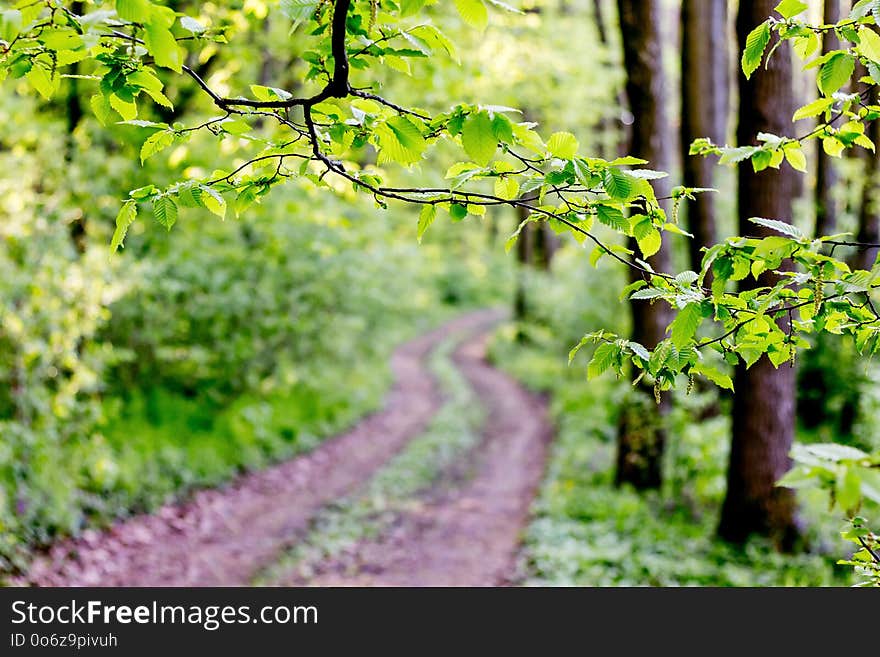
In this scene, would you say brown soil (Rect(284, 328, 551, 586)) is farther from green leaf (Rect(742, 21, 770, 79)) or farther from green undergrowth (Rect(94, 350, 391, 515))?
green leaf (Rect(742, 21, 770, 79))

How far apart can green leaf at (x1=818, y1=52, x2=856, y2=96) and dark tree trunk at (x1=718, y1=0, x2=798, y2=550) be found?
3.74 meters

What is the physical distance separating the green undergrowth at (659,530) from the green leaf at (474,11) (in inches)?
226

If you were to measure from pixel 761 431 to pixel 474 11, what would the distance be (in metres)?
6.03

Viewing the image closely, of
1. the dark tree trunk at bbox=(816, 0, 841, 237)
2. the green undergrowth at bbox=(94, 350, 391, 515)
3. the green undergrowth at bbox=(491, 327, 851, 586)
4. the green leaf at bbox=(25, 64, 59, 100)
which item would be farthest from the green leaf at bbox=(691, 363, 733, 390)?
→ the dark tree trunk at bbox=(816, 0, 841, 237)

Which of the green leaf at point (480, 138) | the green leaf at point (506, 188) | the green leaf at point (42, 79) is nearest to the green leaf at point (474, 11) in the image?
the green leaf at point (480, 138)

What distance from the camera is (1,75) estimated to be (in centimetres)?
236

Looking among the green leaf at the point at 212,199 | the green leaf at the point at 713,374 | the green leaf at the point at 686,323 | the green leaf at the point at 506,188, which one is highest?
→ the green leaf at the point at 506,188

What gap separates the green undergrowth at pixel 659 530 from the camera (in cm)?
653

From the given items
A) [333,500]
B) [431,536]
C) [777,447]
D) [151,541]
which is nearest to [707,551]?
[777,447]

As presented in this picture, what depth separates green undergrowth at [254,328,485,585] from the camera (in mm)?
7574

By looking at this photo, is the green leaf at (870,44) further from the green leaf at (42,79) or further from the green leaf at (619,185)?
the green leaf at (42,79)

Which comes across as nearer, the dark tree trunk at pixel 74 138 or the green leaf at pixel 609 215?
the green leaf at pixel 609 215

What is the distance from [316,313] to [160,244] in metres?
4.03
